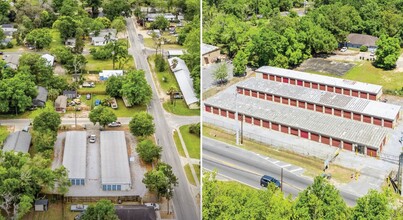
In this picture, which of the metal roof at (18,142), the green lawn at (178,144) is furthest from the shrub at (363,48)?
the metal roof at (18,142)

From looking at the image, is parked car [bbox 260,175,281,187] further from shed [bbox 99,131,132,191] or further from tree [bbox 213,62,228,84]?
tree [bbox 213,62,228,84]

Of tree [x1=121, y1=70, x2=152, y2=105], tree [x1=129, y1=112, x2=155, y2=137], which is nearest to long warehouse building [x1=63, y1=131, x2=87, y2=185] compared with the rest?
tree [x1=129, y1=112, x2=155, y2=137]

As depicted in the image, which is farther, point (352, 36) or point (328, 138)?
point (352, 36)

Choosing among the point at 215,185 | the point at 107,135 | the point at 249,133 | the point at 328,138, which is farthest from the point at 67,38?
the point at 215,185

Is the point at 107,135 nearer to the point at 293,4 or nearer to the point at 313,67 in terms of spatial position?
the point at 313,67

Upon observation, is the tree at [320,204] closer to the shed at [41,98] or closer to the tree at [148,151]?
the tree at [148,151]

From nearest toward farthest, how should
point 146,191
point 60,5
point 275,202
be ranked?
point 275,202
point 146,191
point 60,5
